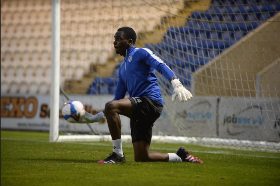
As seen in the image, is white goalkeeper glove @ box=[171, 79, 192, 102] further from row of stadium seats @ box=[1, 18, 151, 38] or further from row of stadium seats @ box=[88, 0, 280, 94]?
row of stadium seats @ box=[1, 18, 151, 38]

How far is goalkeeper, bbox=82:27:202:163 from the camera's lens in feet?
17.0

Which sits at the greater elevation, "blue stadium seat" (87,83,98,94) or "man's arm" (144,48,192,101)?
"blue stadium seat" (87,83,98,94)

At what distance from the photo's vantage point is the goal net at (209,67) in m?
8.80

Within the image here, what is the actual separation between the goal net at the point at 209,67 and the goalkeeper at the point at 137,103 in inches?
116

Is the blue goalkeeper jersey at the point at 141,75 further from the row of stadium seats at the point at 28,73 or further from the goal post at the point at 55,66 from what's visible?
the row of stadium seats at the point at 28,73

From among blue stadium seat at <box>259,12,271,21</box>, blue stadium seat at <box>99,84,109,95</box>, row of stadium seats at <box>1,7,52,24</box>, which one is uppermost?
row of stadium seats at <box>1,7,52,24</box>

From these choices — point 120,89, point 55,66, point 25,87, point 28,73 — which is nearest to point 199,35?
point 55,66

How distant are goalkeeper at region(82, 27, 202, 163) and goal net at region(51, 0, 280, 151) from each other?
2952 millimetres

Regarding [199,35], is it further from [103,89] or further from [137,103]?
[137,103]

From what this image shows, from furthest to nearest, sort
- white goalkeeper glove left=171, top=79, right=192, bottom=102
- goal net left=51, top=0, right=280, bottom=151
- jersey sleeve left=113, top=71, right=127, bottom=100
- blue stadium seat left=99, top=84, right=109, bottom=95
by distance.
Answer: blue stadium seat left=99, top=84, right=109, bottom=95, goal net left=51, top=0, right=280, bottom=151, jersey sleeve left=113, top=71, right=127, bottom=100, white goalkeeper glove left=171, top=79, right=192, bottom=102

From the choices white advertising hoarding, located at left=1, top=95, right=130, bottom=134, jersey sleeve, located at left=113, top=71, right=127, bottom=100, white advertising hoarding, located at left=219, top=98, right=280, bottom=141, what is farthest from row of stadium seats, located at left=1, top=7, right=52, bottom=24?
jersey sleeve, located at left=113, top=71, right=127, bottom=100

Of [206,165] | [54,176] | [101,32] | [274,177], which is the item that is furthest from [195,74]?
[54,176]

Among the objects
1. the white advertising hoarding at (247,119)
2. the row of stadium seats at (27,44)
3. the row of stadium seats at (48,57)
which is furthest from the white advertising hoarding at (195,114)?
the row of stadium seats at (27,44)

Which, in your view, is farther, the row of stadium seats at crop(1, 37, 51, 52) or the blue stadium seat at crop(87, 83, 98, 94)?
the row of stadium seats at crop(1, 37, 51, 52)
